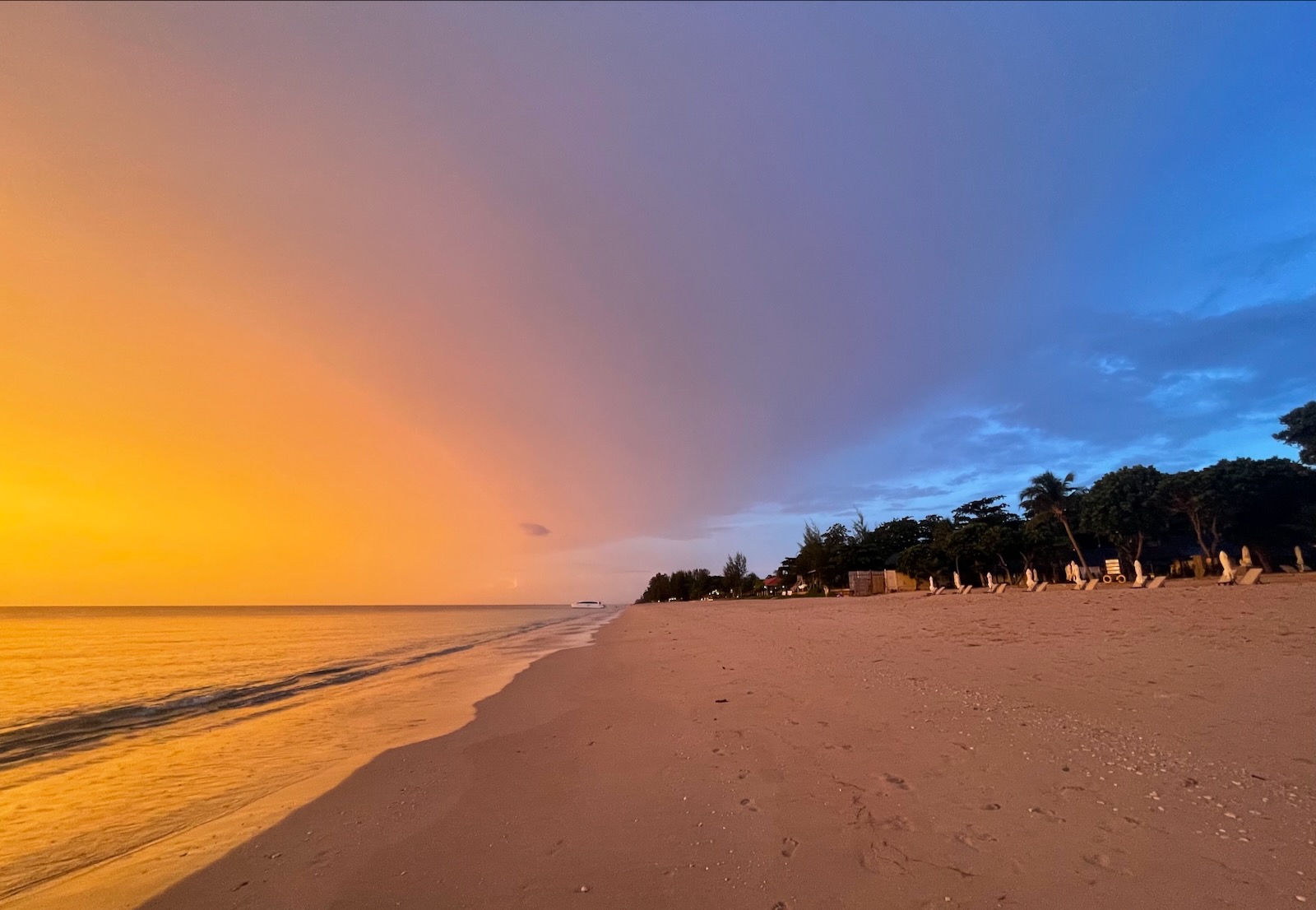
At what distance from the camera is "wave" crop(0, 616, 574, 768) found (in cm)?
1067

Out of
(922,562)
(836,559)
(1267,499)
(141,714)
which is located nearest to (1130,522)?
(1267,499)

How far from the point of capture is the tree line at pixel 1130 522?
36500 mm

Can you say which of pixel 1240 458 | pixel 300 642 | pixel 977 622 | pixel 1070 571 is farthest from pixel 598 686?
pixel 1240 458

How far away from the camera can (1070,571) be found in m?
39.2

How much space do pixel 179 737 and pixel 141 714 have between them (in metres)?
3.68

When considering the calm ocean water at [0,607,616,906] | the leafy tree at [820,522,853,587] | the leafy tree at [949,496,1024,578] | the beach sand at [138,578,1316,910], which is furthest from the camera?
the leafy tree at [820,522,853,587]

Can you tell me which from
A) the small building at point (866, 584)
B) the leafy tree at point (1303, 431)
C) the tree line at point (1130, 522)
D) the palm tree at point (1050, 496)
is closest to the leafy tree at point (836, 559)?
the tree line at point (1130, 522)

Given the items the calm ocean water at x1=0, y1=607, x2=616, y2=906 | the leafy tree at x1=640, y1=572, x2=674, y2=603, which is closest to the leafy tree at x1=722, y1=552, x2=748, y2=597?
the leafy tree at x1=640, y1=572, x2=674, y2=603

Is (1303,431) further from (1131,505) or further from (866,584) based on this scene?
(866,584)

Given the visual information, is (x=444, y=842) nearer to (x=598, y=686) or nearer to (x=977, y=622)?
(x=598, y=686)

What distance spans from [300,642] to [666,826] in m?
39.7

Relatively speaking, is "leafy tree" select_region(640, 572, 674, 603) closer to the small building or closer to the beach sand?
the small building

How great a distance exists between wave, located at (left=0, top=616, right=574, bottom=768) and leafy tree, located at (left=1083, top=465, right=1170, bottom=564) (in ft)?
155

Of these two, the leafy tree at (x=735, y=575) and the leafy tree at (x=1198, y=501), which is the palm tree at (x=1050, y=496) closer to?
the leafy tree at (x=1198, y=501)
